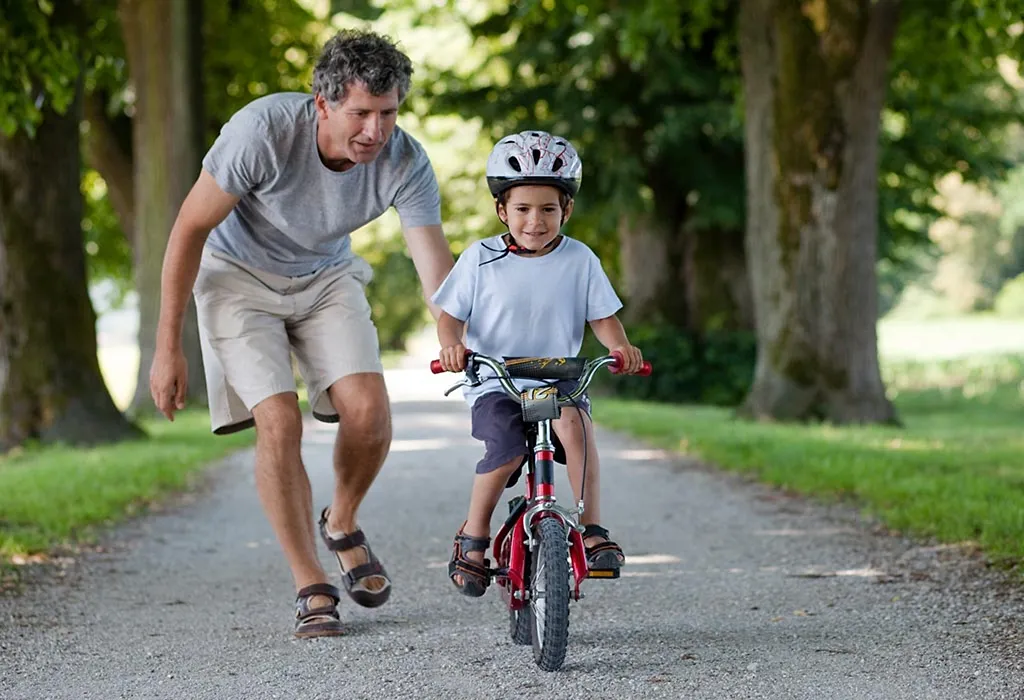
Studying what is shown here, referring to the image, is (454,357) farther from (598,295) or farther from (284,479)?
(284,479)

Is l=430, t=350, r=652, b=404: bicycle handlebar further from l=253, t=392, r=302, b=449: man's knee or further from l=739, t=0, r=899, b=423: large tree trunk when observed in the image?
l=739, t=0, r=899, b=423: large tree trunk

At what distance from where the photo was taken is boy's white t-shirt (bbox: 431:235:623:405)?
4992mm

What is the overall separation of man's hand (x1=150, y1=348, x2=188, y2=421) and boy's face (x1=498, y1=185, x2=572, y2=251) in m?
1.35

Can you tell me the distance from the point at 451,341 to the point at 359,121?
859mm

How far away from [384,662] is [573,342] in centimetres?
123

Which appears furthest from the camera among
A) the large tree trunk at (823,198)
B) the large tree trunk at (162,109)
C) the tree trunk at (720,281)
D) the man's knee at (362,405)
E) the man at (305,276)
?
the tree trunk at (720,281)

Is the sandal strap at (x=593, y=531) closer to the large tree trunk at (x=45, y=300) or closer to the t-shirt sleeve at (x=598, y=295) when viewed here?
the t-shirt sleeve at (x=598, y=295)

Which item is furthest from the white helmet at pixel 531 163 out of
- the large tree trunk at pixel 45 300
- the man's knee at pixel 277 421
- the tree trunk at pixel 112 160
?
the tree trunk at pixel 112 160

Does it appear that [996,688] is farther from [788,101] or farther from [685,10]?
[685,10]

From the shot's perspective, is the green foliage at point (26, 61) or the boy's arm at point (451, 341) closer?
the boy's arm at point (451, 341)

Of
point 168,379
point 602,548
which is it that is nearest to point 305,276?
point 168,379

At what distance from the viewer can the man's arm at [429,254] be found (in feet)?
18.4

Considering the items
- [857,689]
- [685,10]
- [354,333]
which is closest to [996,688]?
[857,689]

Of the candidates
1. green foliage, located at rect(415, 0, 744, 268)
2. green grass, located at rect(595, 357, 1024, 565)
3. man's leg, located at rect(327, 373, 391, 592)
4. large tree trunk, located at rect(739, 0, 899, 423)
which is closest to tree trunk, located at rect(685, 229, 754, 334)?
green foliage, located at rect(415, 0, 744, 268)
